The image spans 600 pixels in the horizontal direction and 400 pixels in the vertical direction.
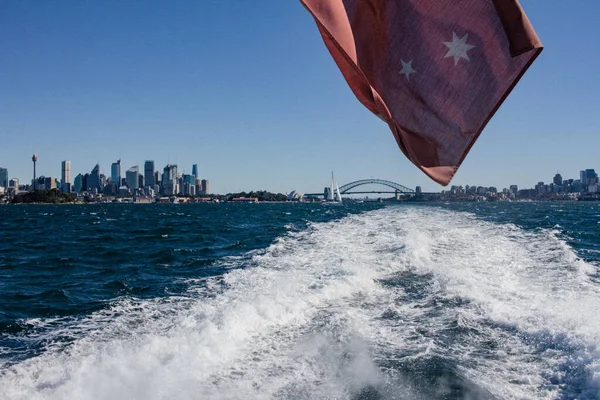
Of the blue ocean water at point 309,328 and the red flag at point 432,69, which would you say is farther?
the blue ocean water at point 309,328

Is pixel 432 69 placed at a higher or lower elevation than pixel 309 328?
higher

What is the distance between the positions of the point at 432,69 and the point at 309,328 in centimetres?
621

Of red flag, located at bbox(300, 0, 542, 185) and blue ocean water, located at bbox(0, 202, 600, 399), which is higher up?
red flag, located at bbox(300, 0, 542, 185)

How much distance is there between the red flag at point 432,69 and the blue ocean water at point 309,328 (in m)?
3.55

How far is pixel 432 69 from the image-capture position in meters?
3.66

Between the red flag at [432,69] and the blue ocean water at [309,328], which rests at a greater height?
the red flag at [432,69]

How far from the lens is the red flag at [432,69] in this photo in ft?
11.1

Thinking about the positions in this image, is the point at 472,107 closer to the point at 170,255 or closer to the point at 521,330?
the point at 521,330

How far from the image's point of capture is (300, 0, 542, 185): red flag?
11.1 ft

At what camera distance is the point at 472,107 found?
11.5ft

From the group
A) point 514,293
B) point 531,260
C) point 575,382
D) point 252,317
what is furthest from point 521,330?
point 531,260

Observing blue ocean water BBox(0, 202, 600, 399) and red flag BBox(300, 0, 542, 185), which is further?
blue ocean water BBox(0, 202, 600, 399)

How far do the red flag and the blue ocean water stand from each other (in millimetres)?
3551

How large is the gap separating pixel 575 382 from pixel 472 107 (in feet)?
15.2
